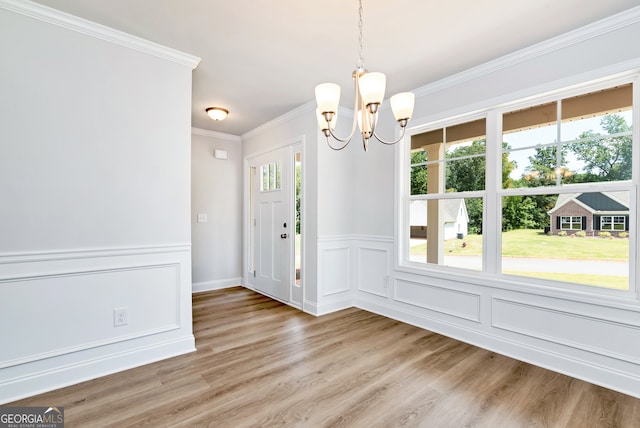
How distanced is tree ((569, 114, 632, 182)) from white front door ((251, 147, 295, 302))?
2.98 m

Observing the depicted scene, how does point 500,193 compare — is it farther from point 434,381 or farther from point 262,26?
point 262,26

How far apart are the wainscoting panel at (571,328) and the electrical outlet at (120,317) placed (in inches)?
122

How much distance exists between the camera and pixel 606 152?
221 centimetres

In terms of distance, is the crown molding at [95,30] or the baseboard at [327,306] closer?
the crown molding at [95,30]

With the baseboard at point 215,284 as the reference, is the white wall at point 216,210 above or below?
above

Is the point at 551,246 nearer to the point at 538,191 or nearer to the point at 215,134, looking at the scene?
the point at 538,191

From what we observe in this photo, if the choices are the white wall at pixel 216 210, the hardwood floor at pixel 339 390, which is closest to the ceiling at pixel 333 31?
the white wall at pixel 216 210

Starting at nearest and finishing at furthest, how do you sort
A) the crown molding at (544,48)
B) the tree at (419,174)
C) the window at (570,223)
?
the crown molding at (544,48) < the window at (570,223) < the tree at (419,174)

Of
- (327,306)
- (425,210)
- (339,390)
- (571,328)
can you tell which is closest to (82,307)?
(339,390)

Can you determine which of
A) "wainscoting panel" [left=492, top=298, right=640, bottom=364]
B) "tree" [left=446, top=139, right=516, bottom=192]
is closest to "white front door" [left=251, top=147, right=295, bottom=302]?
"tree" [left=446, top=139, right=516, bottom=192]

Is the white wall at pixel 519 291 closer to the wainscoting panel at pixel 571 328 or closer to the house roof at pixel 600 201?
the wainscoting panel at pixel 571 328

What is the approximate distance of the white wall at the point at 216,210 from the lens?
461 centimetres

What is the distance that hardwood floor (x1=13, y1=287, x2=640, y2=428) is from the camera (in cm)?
175

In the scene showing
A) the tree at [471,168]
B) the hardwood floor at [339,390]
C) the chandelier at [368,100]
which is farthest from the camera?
the tree at [471,168]
